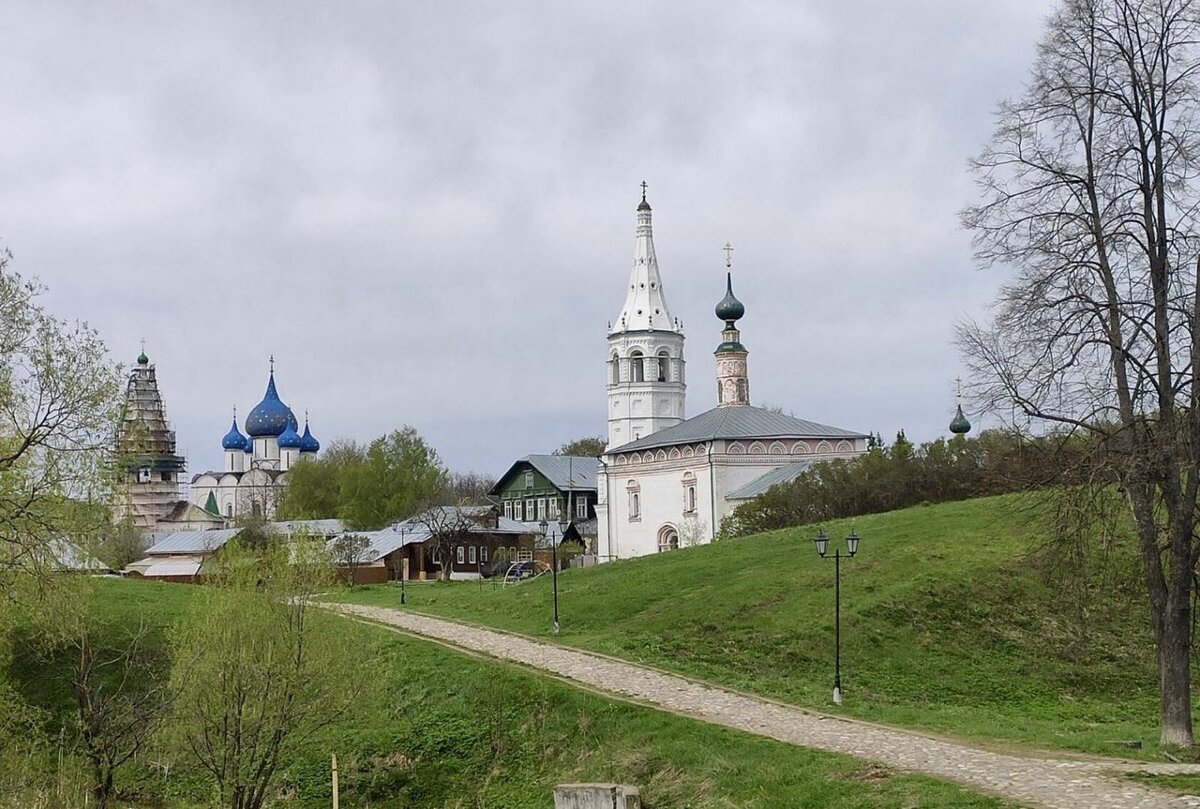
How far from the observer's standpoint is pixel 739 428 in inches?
2502

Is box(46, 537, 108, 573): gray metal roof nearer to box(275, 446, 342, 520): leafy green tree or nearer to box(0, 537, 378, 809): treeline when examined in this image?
box(0, 537, 378, 809): treeline

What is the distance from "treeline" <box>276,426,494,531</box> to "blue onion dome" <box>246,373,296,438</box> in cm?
3386

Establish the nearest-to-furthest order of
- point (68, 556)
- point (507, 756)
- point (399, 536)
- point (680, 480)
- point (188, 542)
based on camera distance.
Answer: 1. point (68, 556)
2. point (507, 756)
3. point (399, 536)
4. point (680, 480)
5. point (188, 542)

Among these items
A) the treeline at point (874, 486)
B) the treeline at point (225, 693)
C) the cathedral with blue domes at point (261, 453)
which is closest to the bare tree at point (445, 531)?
the treeline at point (874, 486)

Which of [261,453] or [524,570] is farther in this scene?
[261,453]

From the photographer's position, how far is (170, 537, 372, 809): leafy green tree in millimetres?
20984

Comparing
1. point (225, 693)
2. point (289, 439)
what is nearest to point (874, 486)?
point (225, 693)

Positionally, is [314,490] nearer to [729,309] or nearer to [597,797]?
[729,309]

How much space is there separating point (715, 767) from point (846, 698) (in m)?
5.42

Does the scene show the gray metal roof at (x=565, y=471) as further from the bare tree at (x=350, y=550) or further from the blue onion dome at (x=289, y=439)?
the blue onion dome at (x=289, y=439)

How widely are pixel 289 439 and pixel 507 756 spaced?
350ft

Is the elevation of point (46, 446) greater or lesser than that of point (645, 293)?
lesser

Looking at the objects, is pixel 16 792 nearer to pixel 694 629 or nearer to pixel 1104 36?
pixel 694 629

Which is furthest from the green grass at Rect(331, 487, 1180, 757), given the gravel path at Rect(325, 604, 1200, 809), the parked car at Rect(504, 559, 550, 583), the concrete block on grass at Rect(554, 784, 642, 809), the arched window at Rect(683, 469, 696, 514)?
the arched window at Rect(683, 469, 696, 514)
